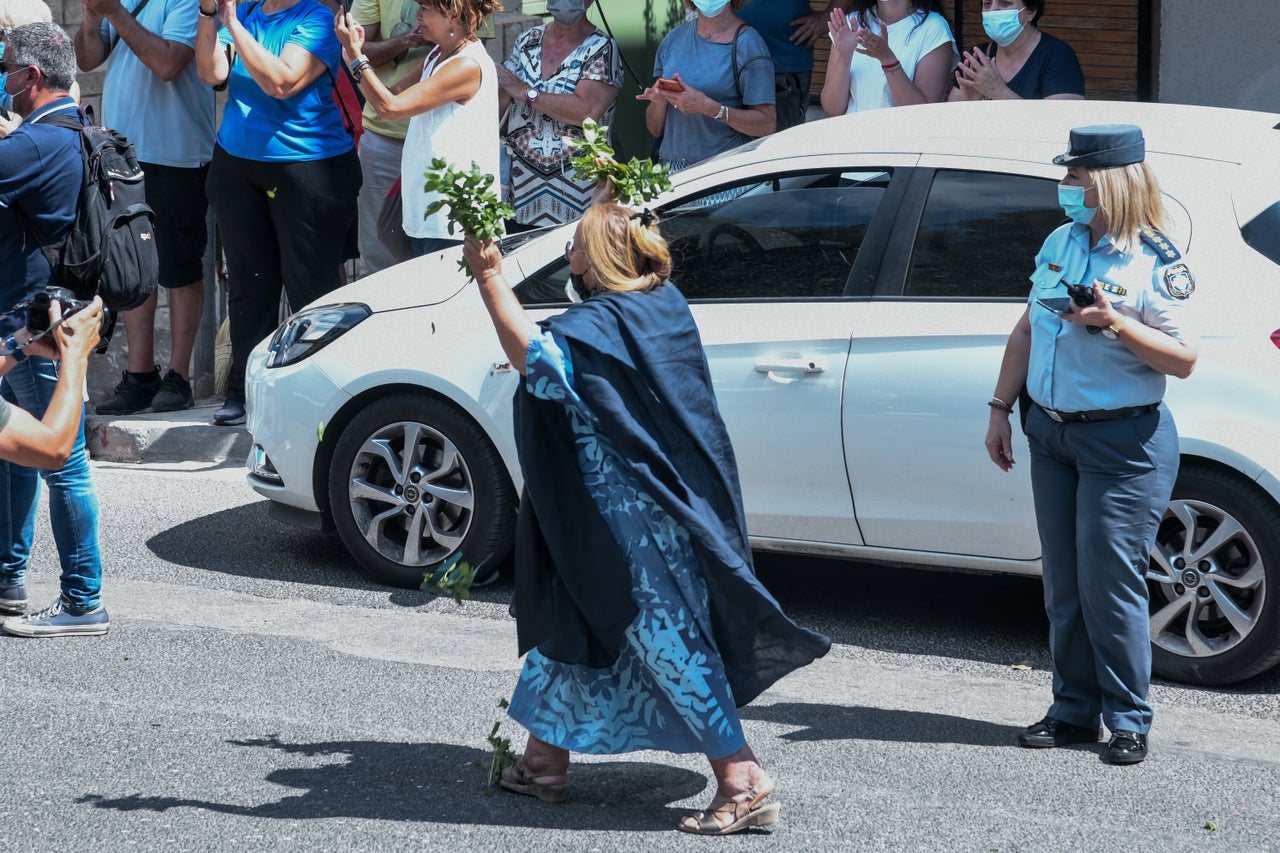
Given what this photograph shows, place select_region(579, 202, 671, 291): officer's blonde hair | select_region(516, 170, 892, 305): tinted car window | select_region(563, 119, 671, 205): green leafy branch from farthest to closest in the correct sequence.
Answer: select_region(516, 170, 892, 305): tinted car window → select_region(563, 119, 671, 205): green leafy branch → select_region(579, 202, 671, 291): officer's blonde hair

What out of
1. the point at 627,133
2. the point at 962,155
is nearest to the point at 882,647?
the point at 962,155

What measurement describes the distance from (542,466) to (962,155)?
2.39 m

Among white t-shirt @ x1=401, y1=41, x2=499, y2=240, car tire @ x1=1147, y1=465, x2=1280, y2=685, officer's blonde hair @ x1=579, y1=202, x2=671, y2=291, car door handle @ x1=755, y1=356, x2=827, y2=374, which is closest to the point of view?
officer's blonde hair @ x1=579, y1=202, x2=671, y2=291

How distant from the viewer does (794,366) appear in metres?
5.59

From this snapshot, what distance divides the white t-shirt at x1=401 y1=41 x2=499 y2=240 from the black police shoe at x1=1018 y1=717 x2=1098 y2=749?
3.65m

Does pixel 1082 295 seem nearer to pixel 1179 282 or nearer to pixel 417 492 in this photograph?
pixel 1179 282

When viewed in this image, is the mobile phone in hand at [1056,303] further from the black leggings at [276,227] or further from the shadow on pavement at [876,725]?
the black leggings at [276,227]

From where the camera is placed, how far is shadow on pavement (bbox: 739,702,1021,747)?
4.79 m

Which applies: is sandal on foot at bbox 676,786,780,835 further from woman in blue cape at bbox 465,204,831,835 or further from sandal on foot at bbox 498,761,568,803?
sandal on foot at bbox 498,761,568,803

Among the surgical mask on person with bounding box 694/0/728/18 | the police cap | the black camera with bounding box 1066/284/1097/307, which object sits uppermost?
the surgical mask on person with bounding box 694/0/728/18

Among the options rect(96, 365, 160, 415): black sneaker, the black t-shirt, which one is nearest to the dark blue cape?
the black t-shirt

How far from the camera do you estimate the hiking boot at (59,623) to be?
18.5ft

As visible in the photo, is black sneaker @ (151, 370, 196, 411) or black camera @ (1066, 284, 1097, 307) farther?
black sneaker @ (151, 370, 196, 411)

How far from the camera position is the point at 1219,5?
32.5 ft
